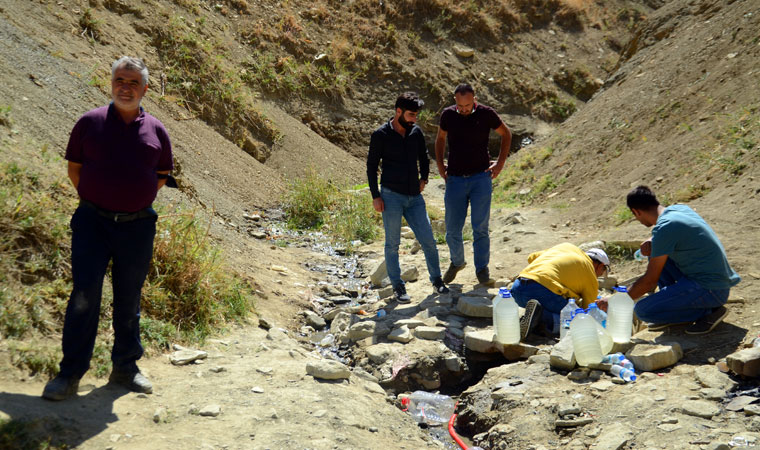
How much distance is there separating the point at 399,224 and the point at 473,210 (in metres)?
0.75

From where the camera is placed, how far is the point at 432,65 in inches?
778

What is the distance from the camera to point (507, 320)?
4.98m

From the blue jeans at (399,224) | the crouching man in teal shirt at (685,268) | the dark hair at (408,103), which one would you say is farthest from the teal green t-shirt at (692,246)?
the dark hair at (408,103)

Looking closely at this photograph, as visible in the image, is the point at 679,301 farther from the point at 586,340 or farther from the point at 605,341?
the point at 586,340

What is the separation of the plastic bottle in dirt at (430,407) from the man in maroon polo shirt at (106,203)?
2.18 meters

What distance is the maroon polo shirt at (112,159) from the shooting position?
11.0 ft

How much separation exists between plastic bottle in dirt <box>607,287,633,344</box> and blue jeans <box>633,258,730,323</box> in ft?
0.68

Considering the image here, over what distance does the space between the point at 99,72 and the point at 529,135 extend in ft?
42.7

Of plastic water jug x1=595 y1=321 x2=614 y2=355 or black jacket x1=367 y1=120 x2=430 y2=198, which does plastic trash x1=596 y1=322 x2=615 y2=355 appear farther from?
black jacket x1=367 y1=120 x2=430 y2=198

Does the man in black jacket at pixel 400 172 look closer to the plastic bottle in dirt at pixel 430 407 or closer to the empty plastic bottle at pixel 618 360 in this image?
the plastic bottle in dirt at pixel 430 407

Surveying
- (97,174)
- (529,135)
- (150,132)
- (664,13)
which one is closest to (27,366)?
(97,174)

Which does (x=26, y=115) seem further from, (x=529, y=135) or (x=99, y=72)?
(x=529, y=135)

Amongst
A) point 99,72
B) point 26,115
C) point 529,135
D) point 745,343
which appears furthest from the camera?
point 529,135

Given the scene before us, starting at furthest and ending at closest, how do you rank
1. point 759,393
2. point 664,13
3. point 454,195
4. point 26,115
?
point 664,13 → point 26,115 → point 454,195 → point 759,393
